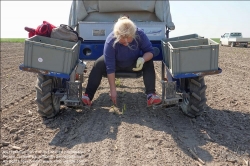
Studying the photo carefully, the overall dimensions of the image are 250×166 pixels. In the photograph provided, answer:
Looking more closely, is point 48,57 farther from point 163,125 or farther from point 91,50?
point 163,125

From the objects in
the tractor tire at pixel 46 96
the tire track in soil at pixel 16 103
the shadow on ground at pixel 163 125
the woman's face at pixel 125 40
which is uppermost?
the woman's face at pixel 125 40

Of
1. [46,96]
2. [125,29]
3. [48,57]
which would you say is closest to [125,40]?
[125,29]

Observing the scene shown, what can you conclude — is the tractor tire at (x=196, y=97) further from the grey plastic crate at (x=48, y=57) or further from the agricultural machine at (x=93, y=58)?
the grey plastic crate at (x=48, y=57)

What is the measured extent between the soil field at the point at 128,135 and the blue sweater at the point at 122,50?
0.89 metres

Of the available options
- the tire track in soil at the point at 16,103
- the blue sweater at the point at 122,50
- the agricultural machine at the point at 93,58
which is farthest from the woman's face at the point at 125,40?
the tire track in soil at the point at 16,103

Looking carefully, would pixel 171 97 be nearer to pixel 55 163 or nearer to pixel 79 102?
pixel 79 102

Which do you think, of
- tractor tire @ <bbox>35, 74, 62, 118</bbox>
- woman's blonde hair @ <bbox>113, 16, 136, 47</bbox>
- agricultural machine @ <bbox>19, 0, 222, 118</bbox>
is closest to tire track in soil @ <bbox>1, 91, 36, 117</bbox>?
tractor tire @ <bbox>35, 74, 62, 118</bbox>

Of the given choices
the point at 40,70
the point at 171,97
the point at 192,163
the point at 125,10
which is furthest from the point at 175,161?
the point at 125,10

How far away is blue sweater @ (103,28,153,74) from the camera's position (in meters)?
4.94

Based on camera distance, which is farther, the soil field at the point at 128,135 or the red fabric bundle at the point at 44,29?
the red fabric bundle at the point at 44,29

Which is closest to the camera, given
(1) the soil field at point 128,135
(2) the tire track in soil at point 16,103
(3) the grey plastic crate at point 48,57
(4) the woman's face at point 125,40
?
(1) the soil field at point 128,135

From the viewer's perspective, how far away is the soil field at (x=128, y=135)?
353 cm

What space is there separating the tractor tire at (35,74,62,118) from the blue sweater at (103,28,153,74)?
0.96 meters

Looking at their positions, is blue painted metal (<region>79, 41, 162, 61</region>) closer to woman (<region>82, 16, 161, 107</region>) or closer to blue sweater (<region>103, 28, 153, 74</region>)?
woman (<region>82, 16, 161, 107</region>)
